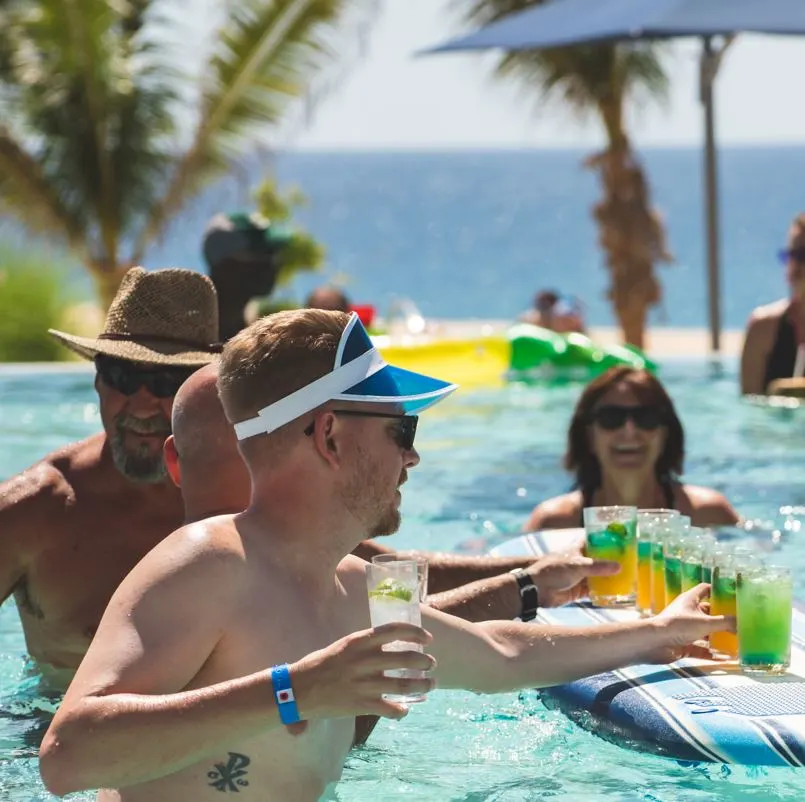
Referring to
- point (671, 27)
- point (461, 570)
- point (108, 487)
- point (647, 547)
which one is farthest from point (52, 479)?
point (671, 27)

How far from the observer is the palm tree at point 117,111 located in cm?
1709

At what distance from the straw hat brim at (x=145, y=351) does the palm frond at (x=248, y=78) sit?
43.9ft

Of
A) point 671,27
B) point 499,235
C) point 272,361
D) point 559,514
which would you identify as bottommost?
point 559,514

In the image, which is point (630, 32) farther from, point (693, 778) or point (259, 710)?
point (259, 710)

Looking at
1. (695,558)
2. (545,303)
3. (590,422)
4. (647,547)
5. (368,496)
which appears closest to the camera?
(368,496)

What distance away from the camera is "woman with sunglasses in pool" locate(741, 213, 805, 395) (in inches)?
346

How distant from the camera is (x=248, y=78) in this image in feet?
56.8

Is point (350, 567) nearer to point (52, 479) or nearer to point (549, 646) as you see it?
point (549, 646)

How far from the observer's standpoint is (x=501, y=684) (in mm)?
3320

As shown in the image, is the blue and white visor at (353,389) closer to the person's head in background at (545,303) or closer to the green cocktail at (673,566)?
the green cocktail at (673,566)

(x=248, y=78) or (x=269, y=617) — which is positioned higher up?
(x=248, y=78)

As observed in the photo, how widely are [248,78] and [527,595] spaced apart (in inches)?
551

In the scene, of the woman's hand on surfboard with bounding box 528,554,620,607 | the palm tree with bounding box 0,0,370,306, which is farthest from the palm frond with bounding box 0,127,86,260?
the woman's hand on surfboard with bounding box 528,554,620,607

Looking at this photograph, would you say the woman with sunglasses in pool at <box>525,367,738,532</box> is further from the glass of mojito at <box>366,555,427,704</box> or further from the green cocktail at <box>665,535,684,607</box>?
the glass of mojito at <box>366,555,427,704</box>
